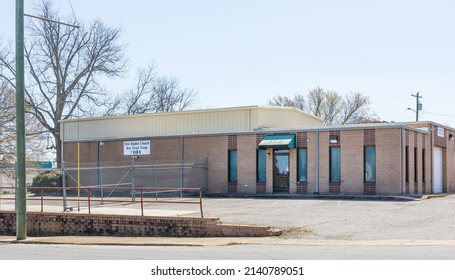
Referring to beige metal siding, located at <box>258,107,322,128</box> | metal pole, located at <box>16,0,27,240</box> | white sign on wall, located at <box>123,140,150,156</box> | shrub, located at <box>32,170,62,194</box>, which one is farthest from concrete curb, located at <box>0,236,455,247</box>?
shrub, located at <box>32,170,62,194</box>

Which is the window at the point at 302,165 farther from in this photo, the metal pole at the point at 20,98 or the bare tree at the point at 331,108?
the bare tree at the point at 331,108

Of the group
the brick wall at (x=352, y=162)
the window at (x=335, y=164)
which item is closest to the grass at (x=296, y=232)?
the brick wall at (x=352, y=162)

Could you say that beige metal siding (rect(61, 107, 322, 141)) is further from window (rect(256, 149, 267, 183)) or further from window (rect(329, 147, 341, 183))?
window (rect(329, 147, 341, 183))

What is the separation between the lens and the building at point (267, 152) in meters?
31.1

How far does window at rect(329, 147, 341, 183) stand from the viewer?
3186 cm

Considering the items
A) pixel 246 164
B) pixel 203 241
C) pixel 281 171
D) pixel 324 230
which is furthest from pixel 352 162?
pixel 203 241

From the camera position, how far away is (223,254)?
15.0 metres

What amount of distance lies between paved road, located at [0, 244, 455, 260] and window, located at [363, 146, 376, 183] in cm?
1522

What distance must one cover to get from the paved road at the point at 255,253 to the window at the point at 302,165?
15.9 metres

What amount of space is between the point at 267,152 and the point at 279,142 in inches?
53.4

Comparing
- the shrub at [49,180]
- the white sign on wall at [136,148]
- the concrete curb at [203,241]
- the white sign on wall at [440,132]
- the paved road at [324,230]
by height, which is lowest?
the concrete curb at [203,241]

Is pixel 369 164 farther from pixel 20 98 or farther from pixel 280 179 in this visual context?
pixel 20 98

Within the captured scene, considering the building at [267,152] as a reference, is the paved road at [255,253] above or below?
below

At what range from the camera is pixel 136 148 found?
3856cm
